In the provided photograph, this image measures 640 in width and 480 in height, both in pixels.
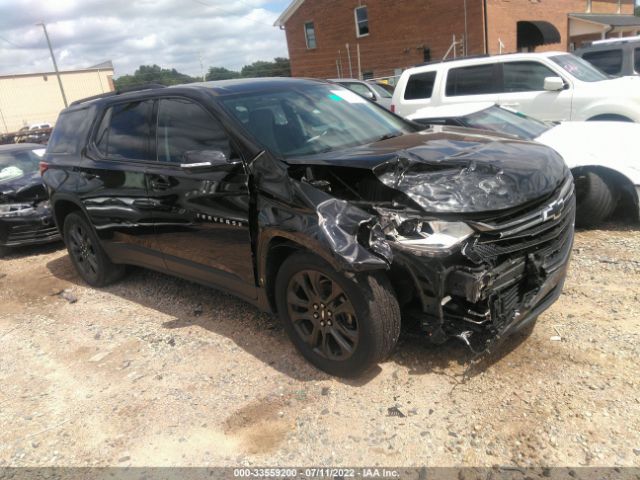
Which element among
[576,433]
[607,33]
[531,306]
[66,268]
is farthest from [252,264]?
[607,33]

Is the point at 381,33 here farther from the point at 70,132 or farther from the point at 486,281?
the point at 486,281

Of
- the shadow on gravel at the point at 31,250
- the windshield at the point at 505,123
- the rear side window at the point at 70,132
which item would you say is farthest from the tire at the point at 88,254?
the windshield at the point at 505,123

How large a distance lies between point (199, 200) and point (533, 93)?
6511 mm

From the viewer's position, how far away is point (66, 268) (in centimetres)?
652

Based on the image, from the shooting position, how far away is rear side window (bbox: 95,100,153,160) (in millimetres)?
4246

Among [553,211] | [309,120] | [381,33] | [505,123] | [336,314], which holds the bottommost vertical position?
[336,314]

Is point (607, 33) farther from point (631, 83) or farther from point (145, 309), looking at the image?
point (145, 309)

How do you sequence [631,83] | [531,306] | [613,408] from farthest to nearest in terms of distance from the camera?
[631,83] < [531,306] < [613,408]

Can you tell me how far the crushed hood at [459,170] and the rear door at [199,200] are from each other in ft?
1.71

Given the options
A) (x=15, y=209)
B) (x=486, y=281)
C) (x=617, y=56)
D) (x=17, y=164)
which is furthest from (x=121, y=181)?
(x=617, y=56)

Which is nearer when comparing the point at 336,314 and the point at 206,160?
the point at 336,314

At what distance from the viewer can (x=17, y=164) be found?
8.21 meters

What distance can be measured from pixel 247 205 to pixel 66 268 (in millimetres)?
4226

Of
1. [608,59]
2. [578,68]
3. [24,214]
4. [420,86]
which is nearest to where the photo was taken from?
[24,214]
